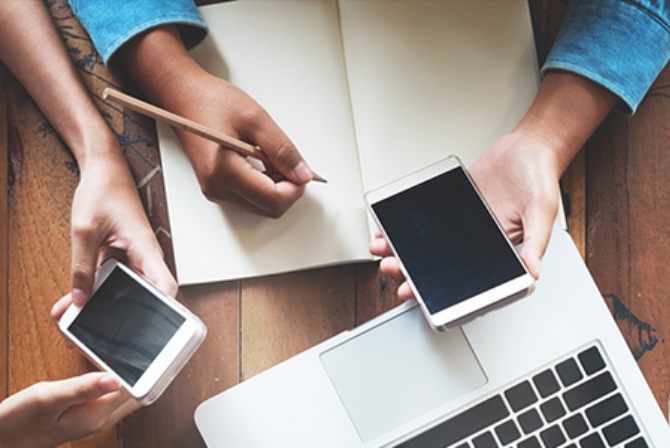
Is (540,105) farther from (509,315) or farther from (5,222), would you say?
(5,222)

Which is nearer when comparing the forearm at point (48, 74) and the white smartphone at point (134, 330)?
the white smartphone at point (134, 330)

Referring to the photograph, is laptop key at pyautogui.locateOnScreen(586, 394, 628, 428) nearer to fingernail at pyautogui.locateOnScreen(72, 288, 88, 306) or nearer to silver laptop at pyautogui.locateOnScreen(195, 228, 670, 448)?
silver laptop at pyautogui.locateOnScreen(195, 228, 670, 448)

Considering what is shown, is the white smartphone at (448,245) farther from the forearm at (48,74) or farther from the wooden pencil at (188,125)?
the forearm at (48,74)

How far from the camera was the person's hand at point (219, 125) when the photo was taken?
0.62 meters

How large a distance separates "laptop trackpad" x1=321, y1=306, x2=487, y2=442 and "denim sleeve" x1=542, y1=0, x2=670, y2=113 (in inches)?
10.0

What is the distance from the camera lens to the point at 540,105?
2.09 feet

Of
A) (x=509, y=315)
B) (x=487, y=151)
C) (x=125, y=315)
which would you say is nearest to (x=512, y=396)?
(x=509, y=315)

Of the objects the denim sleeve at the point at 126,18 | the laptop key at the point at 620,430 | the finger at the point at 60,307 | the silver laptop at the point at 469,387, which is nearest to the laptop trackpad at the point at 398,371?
the silver laptop at the point at 469,387

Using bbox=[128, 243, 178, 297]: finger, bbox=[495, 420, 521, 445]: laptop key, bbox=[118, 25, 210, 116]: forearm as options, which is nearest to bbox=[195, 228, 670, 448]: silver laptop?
bbox=[495, 420, 521, 445]: laptop key

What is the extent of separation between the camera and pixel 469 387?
1.98ft

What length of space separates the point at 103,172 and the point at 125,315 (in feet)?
0.47

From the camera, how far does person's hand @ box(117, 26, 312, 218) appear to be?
0.62m

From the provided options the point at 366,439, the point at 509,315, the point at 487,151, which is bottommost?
the point at 366,439

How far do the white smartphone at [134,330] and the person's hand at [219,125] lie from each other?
11cm
